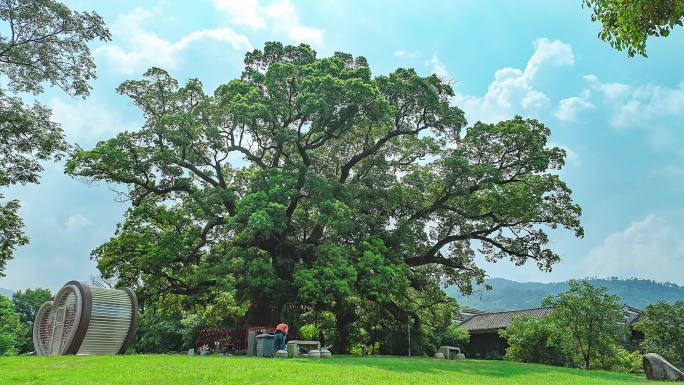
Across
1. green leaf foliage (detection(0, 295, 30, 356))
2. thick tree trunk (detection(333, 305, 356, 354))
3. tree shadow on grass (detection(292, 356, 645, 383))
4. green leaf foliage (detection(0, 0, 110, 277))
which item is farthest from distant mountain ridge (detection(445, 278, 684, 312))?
green leaf foliage (detection(0, 0, 110, 277))

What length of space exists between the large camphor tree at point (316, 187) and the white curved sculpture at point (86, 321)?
9.45 ft

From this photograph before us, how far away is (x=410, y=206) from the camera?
20.1 metres

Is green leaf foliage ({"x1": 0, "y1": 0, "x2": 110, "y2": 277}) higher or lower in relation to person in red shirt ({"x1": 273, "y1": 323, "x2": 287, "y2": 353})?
higher

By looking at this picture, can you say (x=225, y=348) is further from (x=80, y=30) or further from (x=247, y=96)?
(x=80, y=30)

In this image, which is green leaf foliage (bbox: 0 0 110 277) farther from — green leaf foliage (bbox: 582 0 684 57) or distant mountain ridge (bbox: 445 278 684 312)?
distant mountain ridge (bbox: 445 278 684 312)

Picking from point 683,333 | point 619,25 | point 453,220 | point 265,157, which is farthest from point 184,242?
point 683,333

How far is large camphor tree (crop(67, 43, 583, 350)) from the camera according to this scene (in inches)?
663

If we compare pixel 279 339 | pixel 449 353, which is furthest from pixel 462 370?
pixel 449 353

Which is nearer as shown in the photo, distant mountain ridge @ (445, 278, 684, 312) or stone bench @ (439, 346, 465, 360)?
stone bench @ (439, 346, 465, 360)

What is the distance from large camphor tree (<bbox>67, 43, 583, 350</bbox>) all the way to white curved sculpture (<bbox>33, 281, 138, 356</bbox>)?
113 inches

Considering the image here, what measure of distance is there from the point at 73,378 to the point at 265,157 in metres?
14.8

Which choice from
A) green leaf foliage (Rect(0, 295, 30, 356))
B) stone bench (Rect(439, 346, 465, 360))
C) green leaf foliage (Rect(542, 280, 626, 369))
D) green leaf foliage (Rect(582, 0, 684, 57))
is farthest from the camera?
green leaf foliage (Rect(0, 295, 30, 356))

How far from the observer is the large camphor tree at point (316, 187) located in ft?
55.3

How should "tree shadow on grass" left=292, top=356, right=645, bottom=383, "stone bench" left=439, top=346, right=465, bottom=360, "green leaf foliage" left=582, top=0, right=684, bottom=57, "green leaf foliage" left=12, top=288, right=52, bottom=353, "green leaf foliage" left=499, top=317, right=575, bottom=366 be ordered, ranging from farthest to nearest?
"green leaf foliage" left=12, top=288, right=52, bottom=353 → "stone bench" left=439, top=346, right=465, bottom=360 → "green leaf foliage" left=499, top=317, right=575, bottom=366 → "tree shadow on grass" left=292, top=356, right=645, bottom=383 → "green leaf foliage" left=582, top=0, right=684, bottom=57
